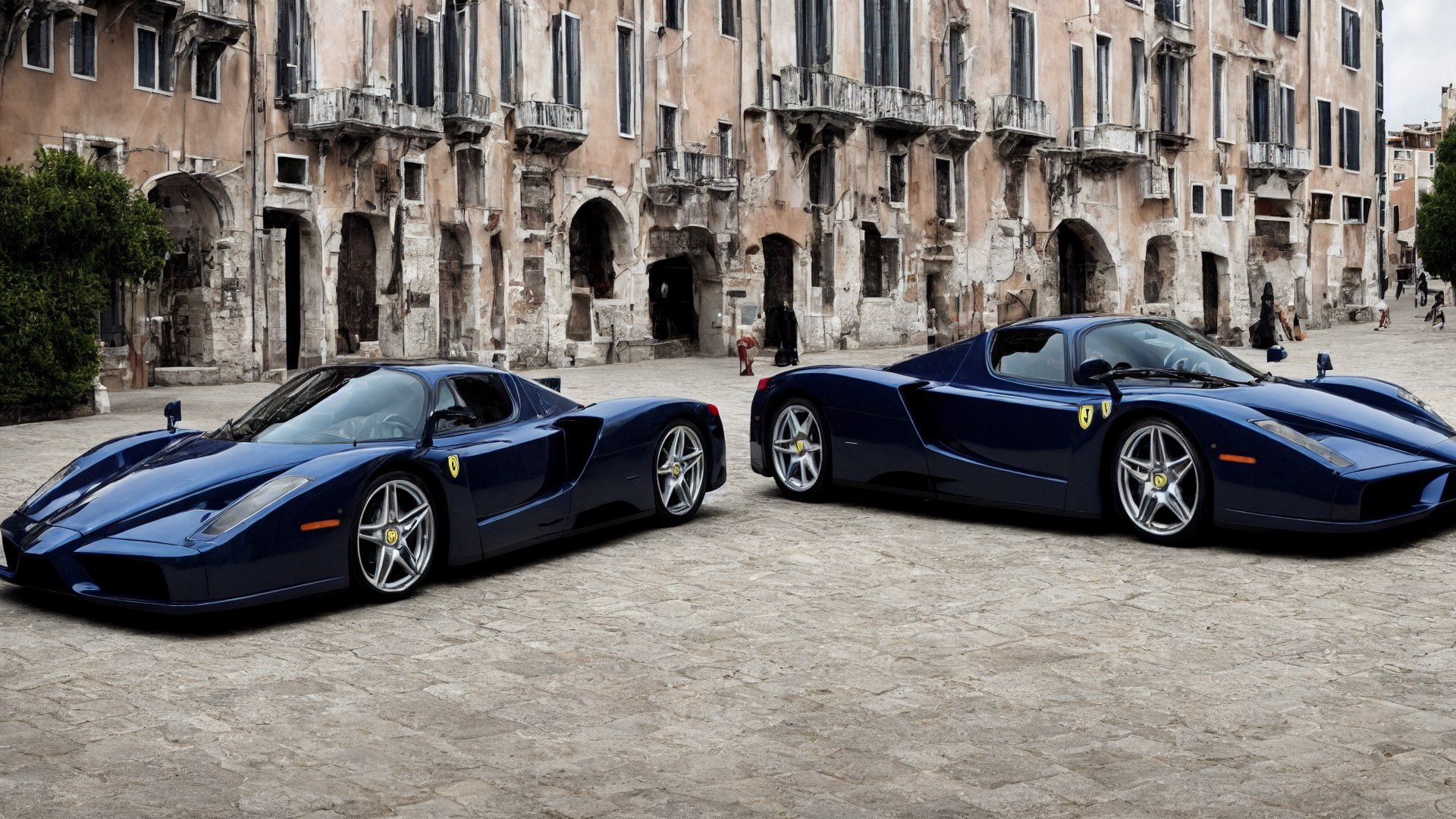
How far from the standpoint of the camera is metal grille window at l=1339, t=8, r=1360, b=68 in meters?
53.2

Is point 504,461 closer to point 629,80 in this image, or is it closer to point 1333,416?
point 1333,416

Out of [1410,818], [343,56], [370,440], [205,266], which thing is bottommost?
[1410,818]

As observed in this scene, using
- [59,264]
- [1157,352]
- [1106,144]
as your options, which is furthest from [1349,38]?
[1157,352]

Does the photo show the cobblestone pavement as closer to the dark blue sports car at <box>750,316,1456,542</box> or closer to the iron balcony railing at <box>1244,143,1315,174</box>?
the dark blue sports car at <box>750,316,1456,542</box>

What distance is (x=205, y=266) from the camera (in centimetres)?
2597

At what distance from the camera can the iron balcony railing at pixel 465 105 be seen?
1146 inches

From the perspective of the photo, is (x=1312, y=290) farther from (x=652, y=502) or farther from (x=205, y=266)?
(x=652, y=502)

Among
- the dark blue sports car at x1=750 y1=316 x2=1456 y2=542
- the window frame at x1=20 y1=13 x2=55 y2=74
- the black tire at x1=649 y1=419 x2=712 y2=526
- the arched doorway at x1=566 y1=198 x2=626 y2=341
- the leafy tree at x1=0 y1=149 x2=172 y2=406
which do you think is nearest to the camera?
the dark blue sports car at x1=750 y1=316 x2=1456 y2=542

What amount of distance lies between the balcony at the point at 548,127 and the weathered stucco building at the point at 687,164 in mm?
66

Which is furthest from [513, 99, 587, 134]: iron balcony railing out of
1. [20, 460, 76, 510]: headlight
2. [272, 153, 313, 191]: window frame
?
[20, 460, 76, 510]: headlight

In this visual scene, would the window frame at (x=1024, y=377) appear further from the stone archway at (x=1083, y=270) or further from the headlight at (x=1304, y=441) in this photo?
the stone archway at (x=1083, y=270)

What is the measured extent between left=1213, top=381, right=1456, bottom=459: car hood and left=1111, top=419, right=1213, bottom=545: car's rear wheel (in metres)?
0.38

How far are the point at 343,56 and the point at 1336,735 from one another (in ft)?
83.5

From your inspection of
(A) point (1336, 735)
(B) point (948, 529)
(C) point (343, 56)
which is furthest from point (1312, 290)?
(A) point (1336, 735)
